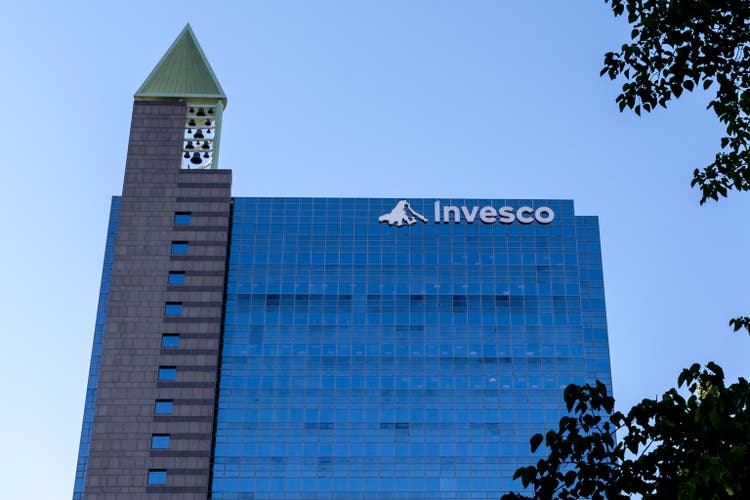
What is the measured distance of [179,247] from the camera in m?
135

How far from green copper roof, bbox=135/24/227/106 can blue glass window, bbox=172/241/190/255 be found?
20.1m

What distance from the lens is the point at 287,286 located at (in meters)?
136

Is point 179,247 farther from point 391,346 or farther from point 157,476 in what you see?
point 157,476

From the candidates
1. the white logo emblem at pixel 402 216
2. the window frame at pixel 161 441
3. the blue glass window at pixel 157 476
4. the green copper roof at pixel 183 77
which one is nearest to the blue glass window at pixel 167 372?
the window frame at pixel 161 441

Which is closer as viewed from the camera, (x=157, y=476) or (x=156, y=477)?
(x=156, y=477)

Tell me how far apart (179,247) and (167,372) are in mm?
15889

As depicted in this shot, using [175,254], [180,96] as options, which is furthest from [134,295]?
[180,96]

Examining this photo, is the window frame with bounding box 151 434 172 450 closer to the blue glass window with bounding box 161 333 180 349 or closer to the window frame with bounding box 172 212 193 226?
the blue glass window with bounding box 161 333 180 349

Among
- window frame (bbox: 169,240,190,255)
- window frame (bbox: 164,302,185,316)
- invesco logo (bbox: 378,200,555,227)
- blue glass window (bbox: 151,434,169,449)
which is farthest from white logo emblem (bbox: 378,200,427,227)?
blue glass window (bbox: 151,434,169,449)

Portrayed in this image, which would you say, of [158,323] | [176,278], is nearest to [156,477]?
[158,323]

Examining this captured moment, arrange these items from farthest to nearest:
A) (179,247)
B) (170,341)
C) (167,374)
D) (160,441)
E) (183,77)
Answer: (183,77) < (179,247) < (170,341) < (167,374) < (160,441)

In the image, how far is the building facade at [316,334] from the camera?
124375mm

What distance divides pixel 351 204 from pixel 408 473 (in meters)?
34.8

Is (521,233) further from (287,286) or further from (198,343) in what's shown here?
(198,343)
